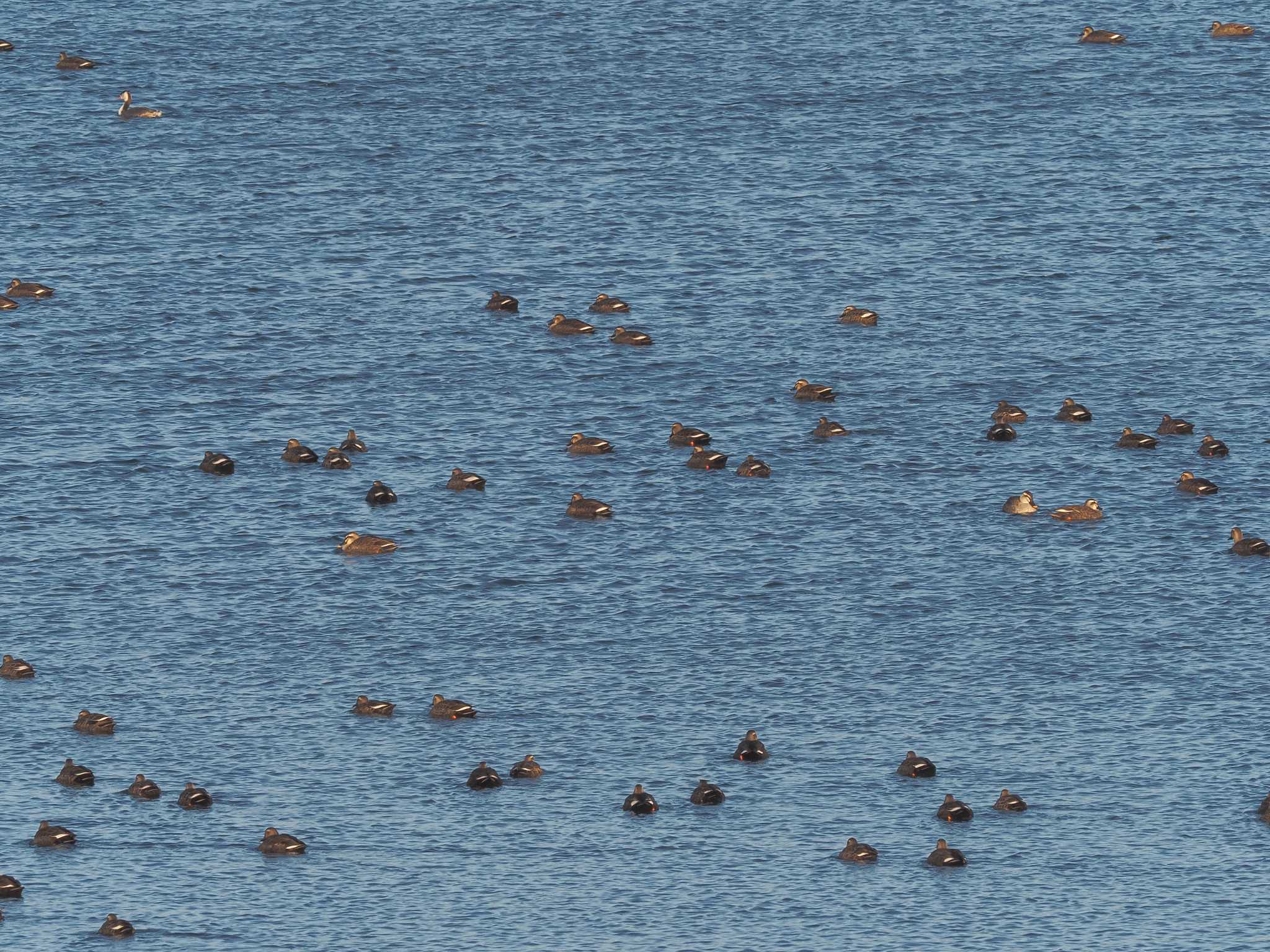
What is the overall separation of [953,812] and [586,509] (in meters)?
30.2

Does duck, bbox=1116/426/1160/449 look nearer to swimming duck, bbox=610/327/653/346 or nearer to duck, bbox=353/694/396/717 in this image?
swimming duck, bbox=610/327/653/346

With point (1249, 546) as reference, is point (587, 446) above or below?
below

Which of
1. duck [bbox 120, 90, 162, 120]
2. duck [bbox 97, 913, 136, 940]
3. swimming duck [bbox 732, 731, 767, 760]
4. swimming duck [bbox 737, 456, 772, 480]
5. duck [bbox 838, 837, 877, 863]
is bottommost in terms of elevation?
duck [bbox 120, 90, 162, 120]

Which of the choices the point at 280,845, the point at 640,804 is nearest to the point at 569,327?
the point at 640,804

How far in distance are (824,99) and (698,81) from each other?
25.4 ft

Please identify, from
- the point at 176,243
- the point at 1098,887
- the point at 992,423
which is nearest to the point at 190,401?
the point at 176,243

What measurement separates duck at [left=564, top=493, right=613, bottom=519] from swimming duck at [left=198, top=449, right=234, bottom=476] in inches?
580

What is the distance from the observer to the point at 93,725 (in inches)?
4274

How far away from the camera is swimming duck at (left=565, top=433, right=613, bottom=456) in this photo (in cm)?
13350

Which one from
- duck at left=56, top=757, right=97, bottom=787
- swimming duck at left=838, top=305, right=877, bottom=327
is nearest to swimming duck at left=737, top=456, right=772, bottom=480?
swimming duck at left=838, top=305, right=877, bottom=327

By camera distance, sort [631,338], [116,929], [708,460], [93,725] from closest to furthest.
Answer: [116,929], [93,725], [708,460], [631,338]

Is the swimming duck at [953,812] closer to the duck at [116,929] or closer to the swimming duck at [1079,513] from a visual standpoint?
the duck at [116,929]

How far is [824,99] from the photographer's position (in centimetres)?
18150

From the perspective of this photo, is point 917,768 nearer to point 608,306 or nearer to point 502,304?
point 608,306
